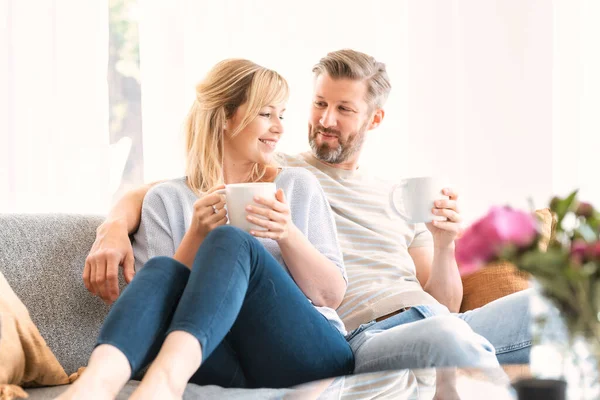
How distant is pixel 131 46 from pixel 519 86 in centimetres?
188

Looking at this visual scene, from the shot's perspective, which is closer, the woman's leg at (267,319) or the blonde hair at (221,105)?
the woman's leg at (267,319)

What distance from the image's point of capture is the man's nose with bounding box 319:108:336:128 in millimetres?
2357

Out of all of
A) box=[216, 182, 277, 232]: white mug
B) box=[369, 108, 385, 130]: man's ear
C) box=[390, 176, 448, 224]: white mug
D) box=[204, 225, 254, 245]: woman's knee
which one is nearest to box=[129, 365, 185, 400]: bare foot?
box=[204, 225, 254, 245]: woman's knee

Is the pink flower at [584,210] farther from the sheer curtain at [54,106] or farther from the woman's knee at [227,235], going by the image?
the sheer curtain at [54,106]

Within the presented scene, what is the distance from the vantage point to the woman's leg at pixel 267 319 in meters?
1.48

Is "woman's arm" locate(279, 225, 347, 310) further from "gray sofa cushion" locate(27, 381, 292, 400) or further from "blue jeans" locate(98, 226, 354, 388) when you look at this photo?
"gray sofa cushion" locate(27, 381, 292, 400)

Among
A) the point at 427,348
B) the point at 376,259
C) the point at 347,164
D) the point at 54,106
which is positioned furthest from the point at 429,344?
the point at 54,106

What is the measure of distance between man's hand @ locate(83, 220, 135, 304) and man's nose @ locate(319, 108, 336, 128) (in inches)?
29.6

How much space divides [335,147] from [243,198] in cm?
76

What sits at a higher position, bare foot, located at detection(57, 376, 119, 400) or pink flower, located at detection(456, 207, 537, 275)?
pink flower, located at detection(456, 207, 537, 275)

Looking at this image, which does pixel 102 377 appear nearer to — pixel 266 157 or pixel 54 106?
pixel 266 157

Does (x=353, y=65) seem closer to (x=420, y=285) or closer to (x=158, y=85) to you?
(x=420, y=285)

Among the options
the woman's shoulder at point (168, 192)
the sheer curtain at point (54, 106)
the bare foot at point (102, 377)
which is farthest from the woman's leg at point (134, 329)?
the sheer curtain at point (54, 106)

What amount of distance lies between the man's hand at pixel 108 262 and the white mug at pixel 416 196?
646mm
